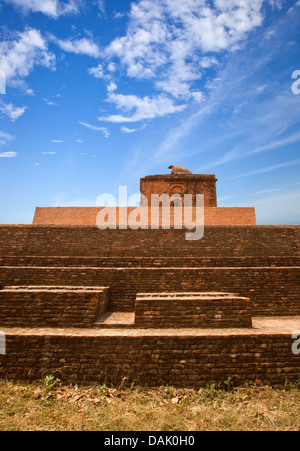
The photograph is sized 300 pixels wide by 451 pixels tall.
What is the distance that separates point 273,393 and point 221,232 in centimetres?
541

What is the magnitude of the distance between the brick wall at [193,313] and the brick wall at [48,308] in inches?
37.7

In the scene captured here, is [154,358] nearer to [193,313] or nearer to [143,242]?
[193,313]

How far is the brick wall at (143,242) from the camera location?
7.75 m

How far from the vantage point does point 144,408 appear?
3.13 metres

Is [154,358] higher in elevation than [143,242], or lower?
lower

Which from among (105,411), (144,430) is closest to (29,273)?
(105,411)

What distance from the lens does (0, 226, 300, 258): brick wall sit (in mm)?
7746

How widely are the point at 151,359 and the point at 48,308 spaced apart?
2141 mm

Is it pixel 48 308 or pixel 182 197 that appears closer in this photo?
pixel 48 308

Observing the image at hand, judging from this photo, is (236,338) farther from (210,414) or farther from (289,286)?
(289,286)

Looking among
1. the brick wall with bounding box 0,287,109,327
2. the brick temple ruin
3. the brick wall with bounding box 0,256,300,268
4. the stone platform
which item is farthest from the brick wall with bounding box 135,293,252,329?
the brick wall with bounding box 0,256,300,268

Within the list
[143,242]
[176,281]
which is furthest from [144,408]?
[143,242]

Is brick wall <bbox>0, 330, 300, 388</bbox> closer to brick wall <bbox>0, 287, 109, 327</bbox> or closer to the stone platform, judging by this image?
the stone platform

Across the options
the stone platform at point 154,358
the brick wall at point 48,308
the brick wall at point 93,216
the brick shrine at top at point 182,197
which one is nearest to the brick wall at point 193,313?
the stone platform at point 154,358
